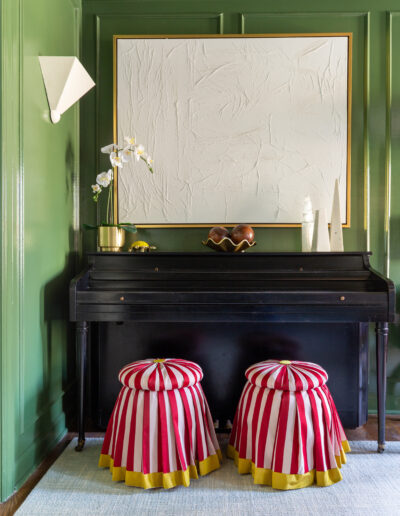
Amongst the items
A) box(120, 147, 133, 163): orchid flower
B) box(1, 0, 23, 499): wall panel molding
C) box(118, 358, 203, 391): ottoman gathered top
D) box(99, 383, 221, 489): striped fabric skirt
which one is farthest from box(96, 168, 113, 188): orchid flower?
box(99, 383, 221, 489): striped fabric skirt

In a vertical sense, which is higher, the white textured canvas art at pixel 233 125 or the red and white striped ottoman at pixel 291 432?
the white textured canvas art at pixel 233 125

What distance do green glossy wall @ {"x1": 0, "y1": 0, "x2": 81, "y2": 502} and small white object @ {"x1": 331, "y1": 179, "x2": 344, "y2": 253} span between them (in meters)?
1.64

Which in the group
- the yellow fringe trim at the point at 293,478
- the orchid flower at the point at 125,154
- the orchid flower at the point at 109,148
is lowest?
the yellow fringe trim at the point at 293,478

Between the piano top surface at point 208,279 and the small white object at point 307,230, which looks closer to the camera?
the piano top surface at point 208,279

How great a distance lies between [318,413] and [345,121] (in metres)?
1.85

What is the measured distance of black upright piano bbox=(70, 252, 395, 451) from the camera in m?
2.24

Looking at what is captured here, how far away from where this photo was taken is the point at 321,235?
8.55 feet

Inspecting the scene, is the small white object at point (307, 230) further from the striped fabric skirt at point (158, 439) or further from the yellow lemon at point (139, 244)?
the striped fabric skirt at point (158, 439)

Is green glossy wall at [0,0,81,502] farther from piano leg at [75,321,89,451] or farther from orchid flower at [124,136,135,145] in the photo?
orchid flower at [124,136,135,145]

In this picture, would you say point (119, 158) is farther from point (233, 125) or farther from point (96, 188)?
point (233, 125)

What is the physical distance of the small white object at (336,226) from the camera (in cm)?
259

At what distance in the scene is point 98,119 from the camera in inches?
112

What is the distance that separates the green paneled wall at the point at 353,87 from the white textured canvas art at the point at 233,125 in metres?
0.10

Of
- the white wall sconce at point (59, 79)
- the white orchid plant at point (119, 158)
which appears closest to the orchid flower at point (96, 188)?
the white orchid plant at point (119, 158)
